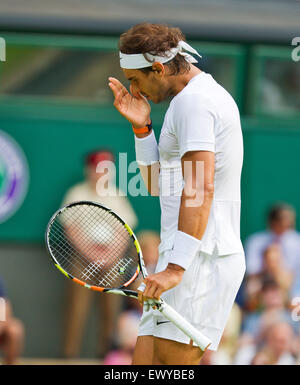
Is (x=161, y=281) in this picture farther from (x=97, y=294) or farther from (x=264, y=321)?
→ (x=97, y=294)

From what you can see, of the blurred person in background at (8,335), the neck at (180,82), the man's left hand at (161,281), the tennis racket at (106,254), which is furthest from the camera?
the blurred person in background at (8,335)

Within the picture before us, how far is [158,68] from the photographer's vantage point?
3.27m

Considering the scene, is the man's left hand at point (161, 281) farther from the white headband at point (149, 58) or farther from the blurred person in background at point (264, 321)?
the blurred person in background at point (264, 321)

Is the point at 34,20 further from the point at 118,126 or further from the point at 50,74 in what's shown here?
the point at 118,126

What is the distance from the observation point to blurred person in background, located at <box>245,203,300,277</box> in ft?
21.6

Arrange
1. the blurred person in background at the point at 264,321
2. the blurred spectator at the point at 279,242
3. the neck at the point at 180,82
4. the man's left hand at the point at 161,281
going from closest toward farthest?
the man's left hand at the point at 161,281
the neck at the point at 180,82
the blurred person in background at the point at 264,321
the blurred spectator at the point at 279,242

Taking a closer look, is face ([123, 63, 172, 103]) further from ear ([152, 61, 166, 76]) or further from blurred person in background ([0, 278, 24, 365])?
blurred person in background ([0, 278, 24, 365])

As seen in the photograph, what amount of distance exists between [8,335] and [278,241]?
2188mm

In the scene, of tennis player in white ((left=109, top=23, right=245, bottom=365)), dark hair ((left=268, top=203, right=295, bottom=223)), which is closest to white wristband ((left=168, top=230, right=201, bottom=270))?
tennis player in white ((left=109, top=23, right=245, bottom=365))

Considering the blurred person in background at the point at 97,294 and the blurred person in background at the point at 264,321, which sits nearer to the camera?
the blurred person in background at the point at 264,321

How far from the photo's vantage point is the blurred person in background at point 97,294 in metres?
6.68

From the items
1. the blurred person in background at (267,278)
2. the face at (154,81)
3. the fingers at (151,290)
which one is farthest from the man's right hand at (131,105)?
the blurred person in background at (267,278)

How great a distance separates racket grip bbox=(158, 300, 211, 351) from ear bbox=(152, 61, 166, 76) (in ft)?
2.82

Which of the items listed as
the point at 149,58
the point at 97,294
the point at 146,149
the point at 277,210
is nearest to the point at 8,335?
the point at 97,294
